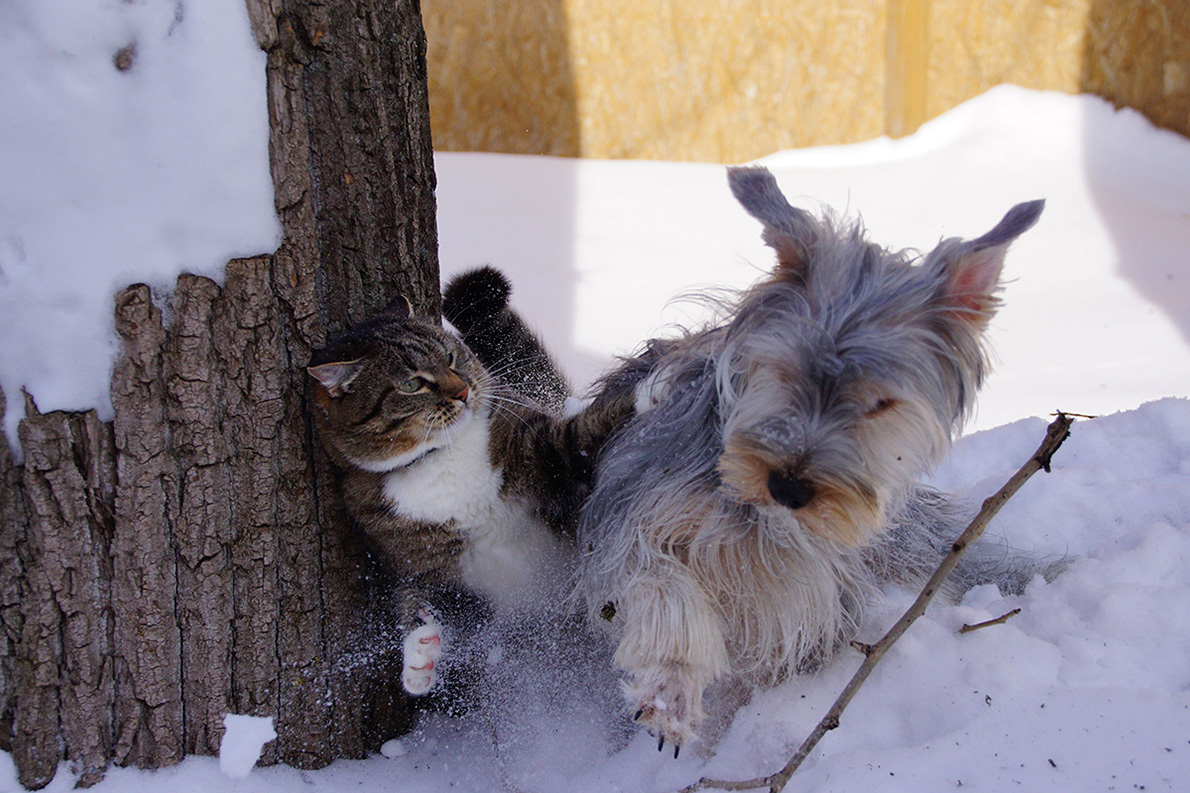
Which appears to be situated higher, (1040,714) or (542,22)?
(542,22)

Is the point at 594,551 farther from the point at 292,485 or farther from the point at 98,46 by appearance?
the point at 98,46

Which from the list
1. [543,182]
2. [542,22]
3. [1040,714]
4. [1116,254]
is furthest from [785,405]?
[542,22]

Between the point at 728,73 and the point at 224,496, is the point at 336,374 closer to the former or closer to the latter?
the point at 224,496

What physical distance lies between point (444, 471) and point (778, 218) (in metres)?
1.01

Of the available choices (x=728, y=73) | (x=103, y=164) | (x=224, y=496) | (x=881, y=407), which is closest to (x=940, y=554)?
(x=881, y=407)

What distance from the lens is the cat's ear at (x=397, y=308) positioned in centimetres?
212

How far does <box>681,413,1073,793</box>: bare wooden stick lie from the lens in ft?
5.30

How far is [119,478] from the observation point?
177 cm

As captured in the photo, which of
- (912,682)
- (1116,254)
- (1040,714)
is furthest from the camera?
(1116,254)

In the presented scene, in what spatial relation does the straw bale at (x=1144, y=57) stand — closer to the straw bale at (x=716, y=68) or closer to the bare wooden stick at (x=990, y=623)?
the straw bale at (x=716, y=68)

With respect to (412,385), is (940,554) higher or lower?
lower

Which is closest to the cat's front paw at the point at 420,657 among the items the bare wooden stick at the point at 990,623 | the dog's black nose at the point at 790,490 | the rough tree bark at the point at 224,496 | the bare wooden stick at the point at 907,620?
the rough tree bark at the point at 224,496

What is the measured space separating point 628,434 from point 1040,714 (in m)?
1.07

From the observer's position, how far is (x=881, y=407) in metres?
1.67
